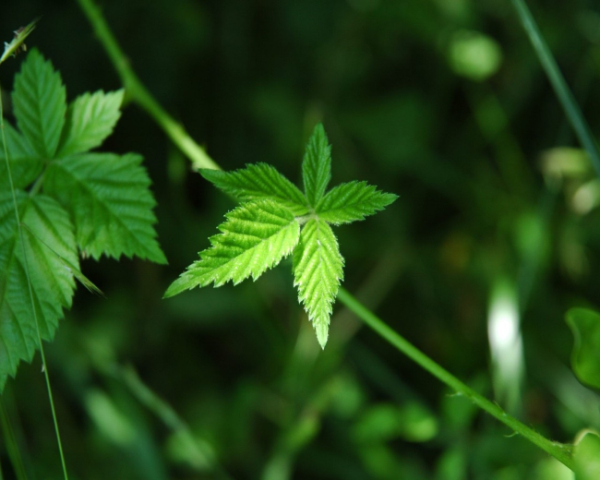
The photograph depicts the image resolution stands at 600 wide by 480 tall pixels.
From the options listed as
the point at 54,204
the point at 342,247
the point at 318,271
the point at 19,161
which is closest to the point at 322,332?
the point at 318,271

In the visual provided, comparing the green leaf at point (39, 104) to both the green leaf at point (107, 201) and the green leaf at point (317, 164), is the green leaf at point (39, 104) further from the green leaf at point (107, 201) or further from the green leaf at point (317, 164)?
the green leaf at point (317, 164)

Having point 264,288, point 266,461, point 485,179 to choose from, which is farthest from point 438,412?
point 485,179

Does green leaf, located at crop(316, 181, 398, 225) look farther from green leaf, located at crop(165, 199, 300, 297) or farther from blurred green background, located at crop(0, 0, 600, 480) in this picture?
blurred green background, located at crop(0, 0, 600, 480)

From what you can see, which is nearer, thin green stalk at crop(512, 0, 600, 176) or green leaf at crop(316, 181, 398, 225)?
green leaf at crop(316, 181, 398, 225)

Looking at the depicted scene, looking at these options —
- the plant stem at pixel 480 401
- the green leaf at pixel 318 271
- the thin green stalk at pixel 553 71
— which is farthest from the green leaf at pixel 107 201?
the thin green stalk at pixel 553 71

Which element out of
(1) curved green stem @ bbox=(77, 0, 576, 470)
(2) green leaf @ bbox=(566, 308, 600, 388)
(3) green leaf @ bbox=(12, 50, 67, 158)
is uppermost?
(3) green leaf @ bbox=(12, 50, 67, 158)

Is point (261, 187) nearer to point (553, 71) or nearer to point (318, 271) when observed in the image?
point (318, 271)

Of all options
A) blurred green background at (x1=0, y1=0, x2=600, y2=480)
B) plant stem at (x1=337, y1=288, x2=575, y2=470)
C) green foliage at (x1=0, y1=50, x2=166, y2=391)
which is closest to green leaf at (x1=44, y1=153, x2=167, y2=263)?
green foliage at (x1=0, y1=50, x2=166, y2=391)
